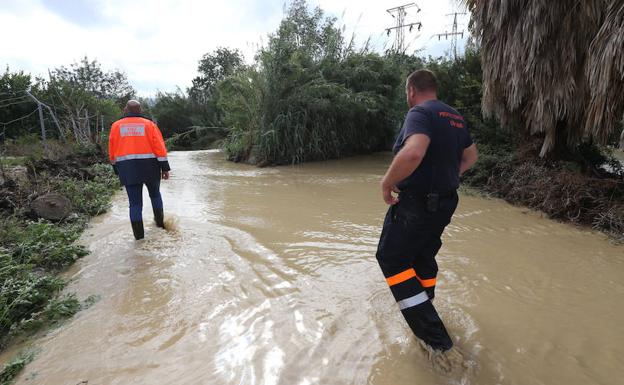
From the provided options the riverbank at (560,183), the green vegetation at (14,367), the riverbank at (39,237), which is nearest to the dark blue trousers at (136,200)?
the riverbank at (39,237)

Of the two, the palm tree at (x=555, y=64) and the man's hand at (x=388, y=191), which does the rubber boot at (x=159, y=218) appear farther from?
the palm tree at (x=555, y=64)

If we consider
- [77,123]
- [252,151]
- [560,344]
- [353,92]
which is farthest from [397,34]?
[560,344]

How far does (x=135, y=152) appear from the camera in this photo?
4.41 m

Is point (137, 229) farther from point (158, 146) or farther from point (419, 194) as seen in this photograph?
point (419, 194)

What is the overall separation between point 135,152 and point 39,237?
1345 mm

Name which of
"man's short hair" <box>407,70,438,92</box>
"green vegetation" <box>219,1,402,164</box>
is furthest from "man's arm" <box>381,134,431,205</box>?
"green vegetation" <box>219,1,402,164</box>

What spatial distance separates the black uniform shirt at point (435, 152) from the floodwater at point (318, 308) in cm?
105

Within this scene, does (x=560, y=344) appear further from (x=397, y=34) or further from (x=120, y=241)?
(x=397, y=34)

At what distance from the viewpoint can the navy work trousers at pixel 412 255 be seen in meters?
2.20

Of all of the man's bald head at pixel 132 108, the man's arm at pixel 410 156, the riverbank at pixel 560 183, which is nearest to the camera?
the man's arm at pixel 410 156

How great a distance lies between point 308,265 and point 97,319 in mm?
1836

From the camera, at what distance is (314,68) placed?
1152 cm

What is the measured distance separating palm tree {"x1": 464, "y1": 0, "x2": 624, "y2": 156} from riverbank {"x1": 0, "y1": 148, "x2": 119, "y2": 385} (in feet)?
19.8

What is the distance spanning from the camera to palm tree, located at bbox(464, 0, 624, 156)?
173 inches
